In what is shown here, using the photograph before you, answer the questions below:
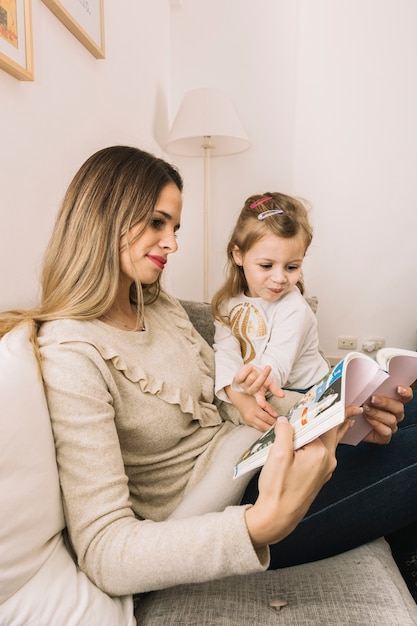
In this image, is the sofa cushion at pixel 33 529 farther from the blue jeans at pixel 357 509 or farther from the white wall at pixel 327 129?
the white wall at pixel 327 129

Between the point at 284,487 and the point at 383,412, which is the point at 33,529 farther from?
the point at 383,412

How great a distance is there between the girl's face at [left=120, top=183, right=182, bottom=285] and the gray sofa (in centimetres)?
64

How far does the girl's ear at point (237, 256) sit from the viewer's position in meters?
1.61

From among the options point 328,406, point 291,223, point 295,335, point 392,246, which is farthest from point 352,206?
point 328,406

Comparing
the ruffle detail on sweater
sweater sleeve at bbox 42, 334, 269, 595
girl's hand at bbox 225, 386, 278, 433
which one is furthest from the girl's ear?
sweater sleeve at bbox 42, 334, 269, 595

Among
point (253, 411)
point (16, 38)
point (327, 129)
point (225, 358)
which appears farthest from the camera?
point (327, 129)

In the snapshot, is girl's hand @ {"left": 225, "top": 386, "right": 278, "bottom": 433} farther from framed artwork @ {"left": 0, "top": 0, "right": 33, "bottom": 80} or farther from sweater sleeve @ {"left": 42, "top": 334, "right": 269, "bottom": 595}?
framed artwork @ {"left": 0, "top": 0, "right": 33, "bottom": 80}

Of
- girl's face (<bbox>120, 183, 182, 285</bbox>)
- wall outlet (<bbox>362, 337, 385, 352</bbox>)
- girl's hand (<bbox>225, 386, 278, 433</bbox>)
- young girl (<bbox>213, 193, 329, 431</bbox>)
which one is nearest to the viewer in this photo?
girl's face (<bbox>120, 183, 182, 285</bbox>)

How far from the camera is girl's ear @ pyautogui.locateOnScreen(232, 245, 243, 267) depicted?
1609mm

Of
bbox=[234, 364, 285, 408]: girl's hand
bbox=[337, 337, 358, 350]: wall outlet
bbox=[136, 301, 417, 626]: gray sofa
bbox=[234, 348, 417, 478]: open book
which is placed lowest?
bbox=[337, 337, 358, 350]: wall outlet

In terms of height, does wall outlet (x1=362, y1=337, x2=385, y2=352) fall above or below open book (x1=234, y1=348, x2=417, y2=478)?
below

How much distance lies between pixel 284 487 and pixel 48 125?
3.53 feet

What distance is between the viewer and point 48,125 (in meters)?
1.19

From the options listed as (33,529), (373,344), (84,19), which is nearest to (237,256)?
(84,19)
